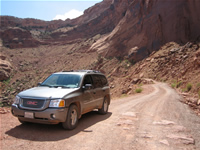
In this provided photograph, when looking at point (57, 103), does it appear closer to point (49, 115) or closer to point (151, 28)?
point (49, 115)

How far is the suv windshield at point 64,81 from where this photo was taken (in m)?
6.33

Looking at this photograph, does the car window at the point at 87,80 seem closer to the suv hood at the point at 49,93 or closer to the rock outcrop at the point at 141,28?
the suv hood at the point at 49,93

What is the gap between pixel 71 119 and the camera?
221 inches

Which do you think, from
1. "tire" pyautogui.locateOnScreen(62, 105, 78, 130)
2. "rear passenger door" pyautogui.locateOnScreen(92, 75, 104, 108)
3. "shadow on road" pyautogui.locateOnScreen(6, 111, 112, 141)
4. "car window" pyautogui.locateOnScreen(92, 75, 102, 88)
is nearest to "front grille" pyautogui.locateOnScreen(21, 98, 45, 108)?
"shadow on road" pyautogui.locateOnScreen(6, 111, 112, 141)

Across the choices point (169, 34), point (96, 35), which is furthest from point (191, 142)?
point (96, 35)

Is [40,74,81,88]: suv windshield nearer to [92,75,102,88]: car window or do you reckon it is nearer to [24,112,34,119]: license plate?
[92,75,102,88]: car window

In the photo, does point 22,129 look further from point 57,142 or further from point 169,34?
point 169,34

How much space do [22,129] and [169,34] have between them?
125 feet

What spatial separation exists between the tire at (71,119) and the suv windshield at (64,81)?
33.7 inches

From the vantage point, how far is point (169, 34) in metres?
38.5

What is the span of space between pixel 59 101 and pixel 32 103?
75 centimetres

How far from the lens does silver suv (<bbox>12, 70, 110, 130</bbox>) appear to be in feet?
16.7

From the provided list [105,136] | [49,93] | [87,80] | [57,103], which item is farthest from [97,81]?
[105,136]

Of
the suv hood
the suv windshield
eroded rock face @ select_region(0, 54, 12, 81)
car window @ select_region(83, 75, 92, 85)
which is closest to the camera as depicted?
the suv hood
